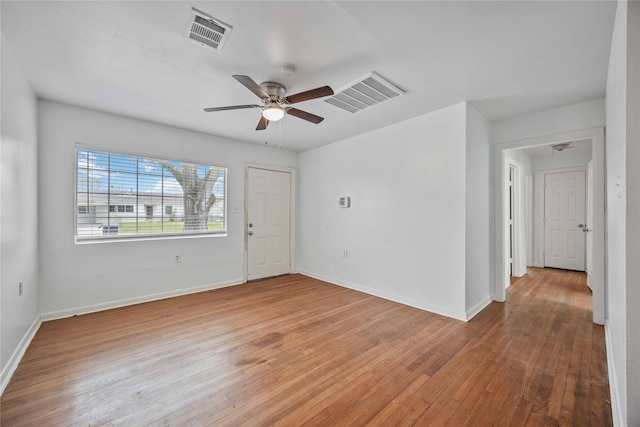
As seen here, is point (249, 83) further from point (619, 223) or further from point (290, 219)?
point (290, 219)

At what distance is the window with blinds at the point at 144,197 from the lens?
3.36m

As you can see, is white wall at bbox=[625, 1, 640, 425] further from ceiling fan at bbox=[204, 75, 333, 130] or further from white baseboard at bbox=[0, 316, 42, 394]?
white baseboard at bbox=[0, 316, 42, 394]

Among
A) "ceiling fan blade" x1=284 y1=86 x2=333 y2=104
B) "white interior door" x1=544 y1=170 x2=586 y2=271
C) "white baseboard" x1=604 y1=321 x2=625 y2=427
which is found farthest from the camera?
"white interior door" x1=544 y1=170 x2=586 y2=271

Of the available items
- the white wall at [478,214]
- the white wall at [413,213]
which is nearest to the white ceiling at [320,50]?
the white wall at [478,214]

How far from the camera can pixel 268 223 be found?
5.13 m

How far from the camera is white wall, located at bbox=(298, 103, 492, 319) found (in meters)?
3.15

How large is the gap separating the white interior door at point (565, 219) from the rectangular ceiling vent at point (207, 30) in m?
6.86

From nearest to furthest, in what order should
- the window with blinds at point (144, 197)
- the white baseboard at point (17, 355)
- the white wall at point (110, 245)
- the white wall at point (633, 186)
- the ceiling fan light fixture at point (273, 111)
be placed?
1. the white wall at point (633, 186)
2. the white baseboard at point (17, 355)
3. the ceiling fan light fixture at point (273, 111)
4. the white wall at point (110, 245)
5. the window with blinds at point (144, 197)

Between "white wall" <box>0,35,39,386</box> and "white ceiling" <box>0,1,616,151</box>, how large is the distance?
307 millimetres

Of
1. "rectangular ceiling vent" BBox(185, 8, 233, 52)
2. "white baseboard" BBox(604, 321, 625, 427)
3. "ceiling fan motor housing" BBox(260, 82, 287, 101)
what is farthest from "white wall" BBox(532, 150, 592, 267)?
"rectangular ceiling vent" BBox(185, 8, 233, 52)

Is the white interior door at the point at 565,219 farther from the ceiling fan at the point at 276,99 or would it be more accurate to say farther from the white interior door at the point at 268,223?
the ceiling fan at the point at 276,99

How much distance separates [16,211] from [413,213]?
410cm

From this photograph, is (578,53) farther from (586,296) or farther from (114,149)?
(114,149)

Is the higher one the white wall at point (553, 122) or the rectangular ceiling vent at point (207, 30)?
the rectangular ceiling vent at point (207, 30)
